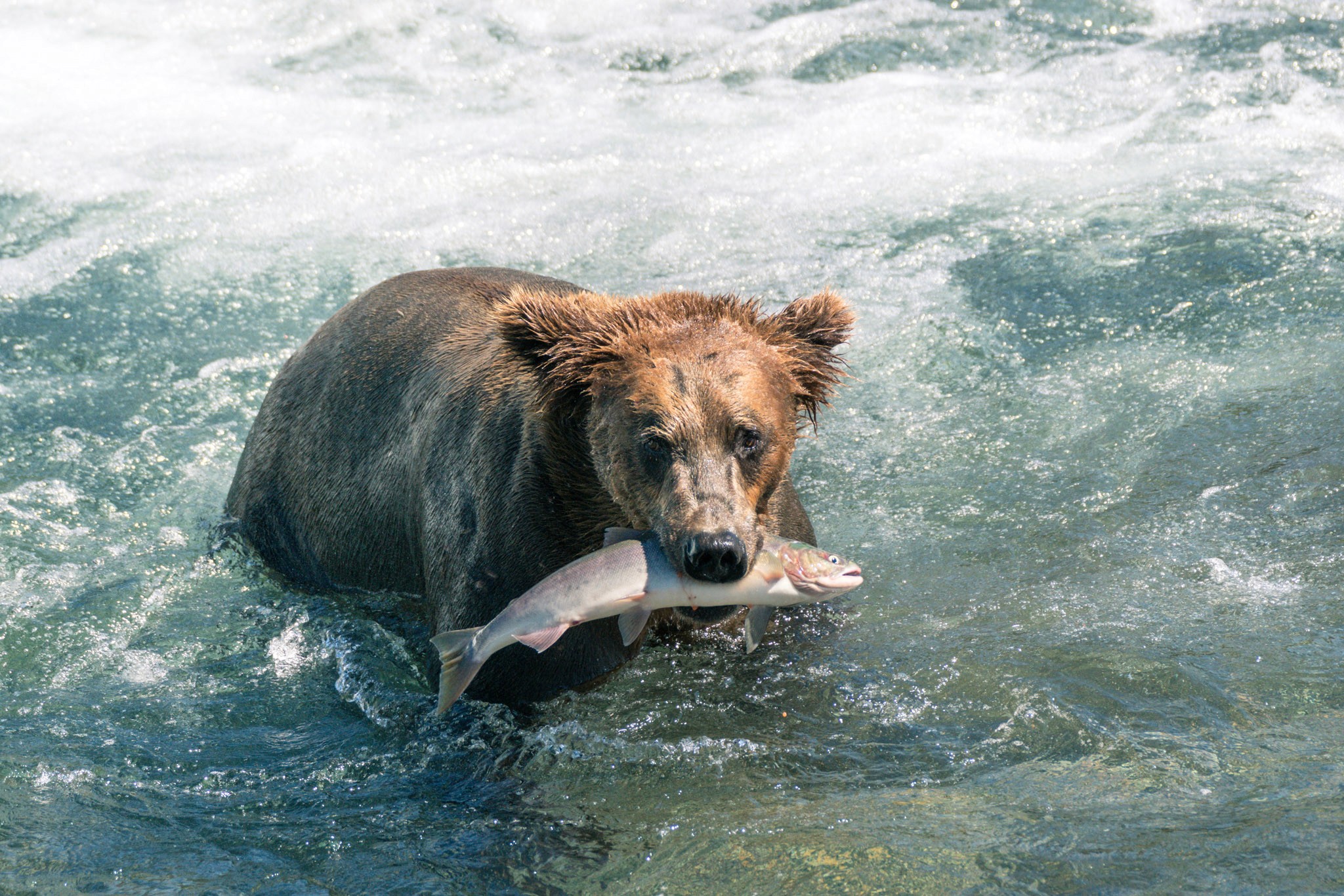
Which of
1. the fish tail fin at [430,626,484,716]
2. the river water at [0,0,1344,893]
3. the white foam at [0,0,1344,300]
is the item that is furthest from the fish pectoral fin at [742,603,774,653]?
the white foam at [0,0,1344,300]

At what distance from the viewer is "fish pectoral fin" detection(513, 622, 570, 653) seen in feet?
13.8

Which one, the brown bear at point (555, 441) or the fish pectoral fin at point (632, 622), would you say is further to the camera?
the brown bear at point (555, 441)

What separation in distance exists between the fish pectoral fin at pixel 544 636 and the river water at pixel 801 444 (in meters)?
0.68

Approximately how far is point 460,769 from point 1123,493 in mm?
3588

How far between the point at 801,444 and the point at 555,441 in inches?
116

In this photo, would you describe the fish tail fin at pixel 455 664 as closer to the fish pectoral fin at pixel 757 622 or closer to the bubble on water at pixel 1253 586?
the fish pectoral fin at pixel 757 622

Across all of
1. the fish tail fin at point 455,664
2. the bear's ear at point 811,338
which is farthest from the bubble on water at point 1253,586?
the fish tail fin at point 455,664

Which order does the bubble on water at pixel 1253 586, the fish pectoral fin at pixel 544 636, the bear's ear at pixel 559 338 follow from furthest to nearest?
the bubble on water at pixel 1253 586, the bear's ear at pixel 559 338, the fish pectoral fin at pixel 544 636

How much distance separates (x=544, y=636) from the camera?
4227 mm

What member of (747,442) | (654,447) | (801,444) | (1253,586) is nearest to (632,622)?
(654,447)

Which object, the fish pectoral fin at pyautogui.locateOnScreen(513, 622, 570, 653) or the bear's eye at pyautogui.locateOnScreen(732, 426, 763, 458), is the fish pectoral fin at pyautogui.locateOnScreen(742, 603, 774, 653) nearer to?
the bear's eye at pyautogui.locateOnScreen(732, 426, 763, 458)

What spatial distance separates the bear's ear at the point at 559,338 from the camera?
490 centimetres

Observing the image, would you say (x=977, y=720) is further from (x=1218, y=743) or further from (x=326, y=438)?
(x=326, y=438)

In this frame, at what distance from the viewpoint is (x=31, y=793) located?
4.72 metres
